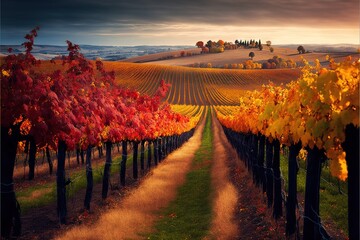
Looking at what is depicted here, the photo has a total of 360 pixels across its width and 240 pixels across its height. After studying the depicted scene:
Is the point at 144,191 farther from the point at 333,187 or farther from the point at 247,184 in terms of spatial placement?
the point at 333,187

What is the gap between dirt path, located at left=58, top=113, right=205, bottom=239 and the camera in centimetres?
1417

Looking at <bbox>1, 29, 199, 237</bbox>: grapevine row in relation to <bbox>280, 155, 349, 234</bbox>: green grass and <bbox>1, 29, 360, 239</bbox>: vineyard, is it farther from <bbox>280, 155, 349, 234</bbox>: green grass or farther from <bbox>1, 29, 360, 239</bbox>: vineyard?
<bbox>280, 155, 349, 234</bbox>: green grass

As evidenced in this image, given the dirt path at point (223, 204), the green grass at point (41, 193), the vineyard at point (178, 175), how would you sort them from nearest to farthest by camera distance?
the vineyard at point (178, 175), the dirt path at point (223, 204), the green grass at point (41, 193)

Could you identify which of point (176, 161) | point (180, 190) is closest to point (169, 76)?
point (176, 161)

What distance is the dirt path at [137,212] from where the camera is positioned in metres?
14.2

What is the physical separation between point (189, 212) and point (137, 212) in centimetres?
225

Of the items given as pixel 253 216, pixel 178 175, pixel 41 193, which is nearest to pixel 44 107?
pixel 253 216

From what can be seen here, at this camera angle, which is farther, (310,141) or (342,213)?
(342,213)

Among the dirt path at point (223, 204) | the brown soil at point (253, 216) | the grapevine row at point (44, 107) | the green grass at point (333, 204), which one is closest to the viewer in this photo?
the grapevine row at point (44, 107)

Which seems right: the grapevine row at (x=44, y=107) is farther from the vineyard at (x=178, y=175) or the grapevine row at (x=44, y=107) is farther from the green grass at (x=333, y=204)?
the green grass at (x=333, y=204)

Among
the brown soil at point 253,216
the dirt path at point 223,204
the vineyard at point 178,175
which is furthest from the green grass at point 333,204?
the dirt path at point 223,204

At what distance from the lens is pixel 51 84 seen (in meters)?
13.1

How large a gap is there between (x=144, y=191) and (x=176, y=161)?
1475 centimetres

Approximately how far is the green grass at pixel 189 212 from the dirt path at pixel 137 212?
0.48 metres
